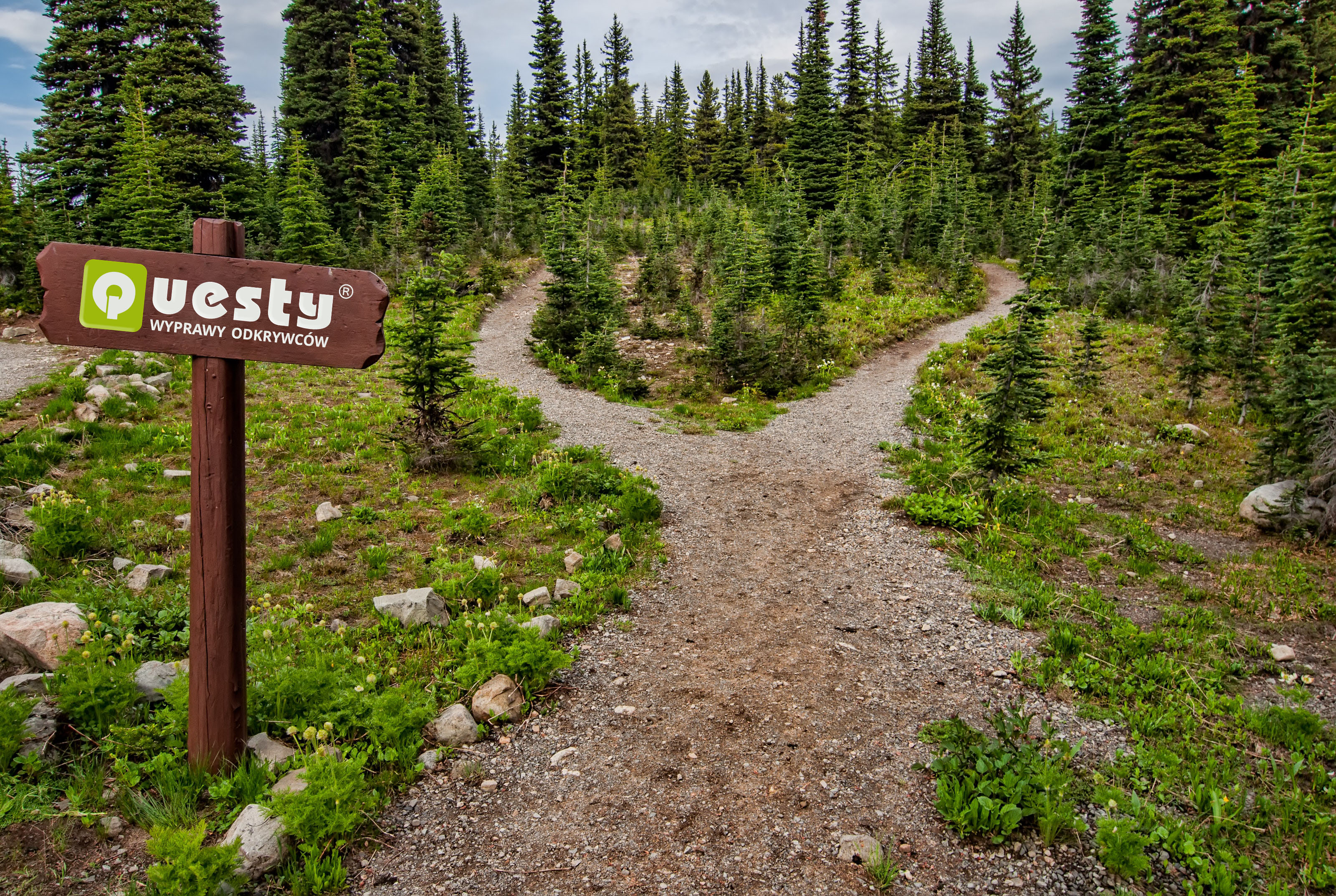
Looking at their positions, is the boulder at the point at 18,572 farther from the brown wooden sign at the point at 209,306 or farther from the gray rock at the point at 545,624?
the gray rock at the point at 545,624

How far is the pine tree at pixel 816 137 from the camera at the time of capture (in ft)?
→ 137

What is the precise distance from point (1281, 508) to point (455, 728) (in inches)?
500

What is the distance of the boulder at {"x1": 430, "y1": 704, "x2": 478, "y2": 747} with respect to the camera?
5.12m

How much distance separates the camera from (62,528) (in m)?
7.16

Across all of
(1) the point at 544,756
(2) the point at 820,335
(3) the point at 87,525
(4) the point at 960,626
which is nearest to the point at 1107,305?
(2) the point at 820,335

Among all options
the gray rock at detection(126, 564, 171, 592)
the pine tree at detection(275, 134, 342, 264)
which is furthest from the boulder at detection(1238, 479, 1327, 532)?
the pine tree at detection(275, 134, 342, 264)

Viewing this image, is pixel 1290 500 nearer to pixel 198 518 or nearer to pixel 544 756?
pixel 544 756

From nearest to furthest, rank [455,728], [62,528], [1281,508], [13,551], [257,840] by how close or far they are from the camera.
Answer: [257,840] → [455,728] → [13,551] → [62,528] → [1281,508]

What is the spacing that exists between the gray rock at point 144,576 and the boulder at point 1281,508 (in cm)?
1557

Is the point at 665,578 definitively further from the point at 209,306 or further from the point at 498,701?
the point at 209,306

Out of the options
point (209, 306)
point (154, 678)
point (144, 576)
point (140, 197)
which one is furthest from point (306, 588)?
point (140, 197)

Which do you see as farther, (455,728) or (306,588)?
(306,588)

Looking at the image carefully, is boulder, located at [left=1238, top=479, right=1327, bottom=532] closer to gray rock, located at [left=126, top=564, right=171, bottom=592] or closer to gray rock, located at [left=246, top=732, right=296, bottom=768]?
gray rock, located at [left=246, top=732, right=296, bottom=768]

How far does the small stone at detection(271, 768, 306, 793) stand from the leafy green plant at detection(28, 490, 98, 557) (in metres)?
4.95
